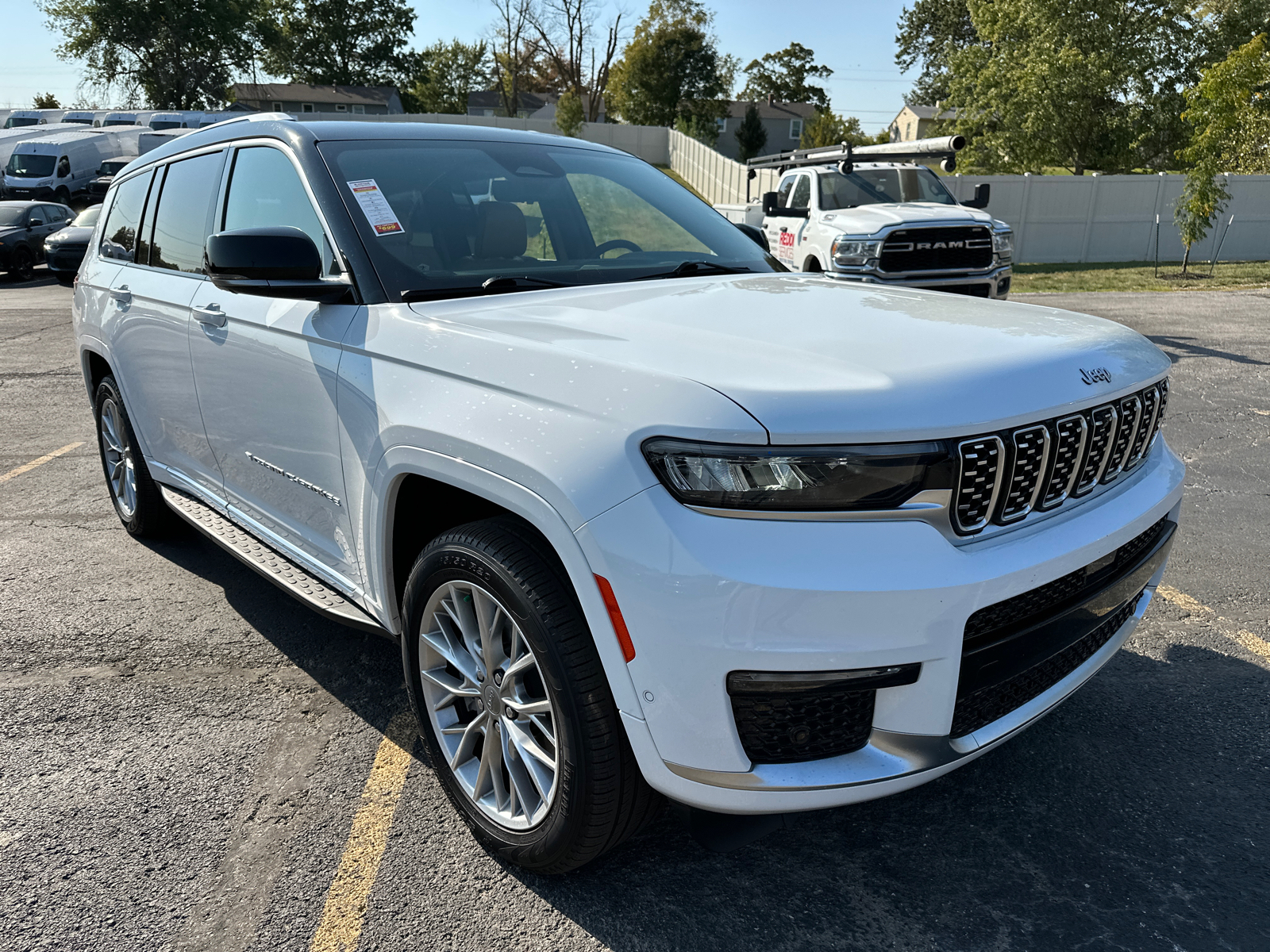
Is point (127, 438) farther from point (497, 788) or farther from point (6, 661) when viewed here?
point (497, 788)

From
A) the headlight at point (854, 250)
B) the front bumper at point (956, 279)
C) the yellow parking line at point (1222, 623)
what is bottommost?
the yellow parking line at point (1222, 623)

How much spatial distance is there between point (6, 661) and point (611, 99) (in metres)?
68.7

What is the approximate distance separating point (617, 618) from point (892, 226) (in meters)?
9.65

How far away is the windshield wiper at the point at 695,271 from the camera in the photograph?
3.11 metres

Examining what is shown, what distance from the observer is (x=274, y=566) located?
10.7 feet

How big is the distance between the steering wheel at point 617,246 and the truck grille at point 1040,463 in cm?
169

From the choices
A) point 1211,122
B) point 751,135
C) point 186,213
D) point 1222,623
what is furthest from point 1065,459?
point 751,135

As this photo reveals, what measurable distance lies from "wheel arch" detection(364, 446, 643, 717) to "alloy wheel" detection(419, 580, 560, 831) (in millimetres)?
218

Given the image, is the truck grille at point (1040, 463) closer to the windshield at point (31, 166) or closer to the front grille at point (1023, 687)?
the front grille at point (1023, 687)

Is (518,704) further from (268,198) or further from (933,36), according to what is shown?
(933,36)

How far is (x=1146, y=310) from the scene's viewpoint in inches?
558

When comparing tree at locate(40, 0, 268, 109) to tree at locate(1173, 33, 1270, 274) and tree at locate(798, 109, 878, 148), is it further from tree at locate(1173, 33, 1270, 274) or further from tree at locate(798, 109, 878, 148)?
tree at locate(1173, 33, 1270, 274)

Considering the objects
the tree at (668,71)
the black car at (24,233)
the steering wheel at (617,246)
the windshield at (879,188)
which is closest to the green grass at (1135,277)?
the windshield at (879,188)

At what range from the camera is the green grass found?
696 inches
